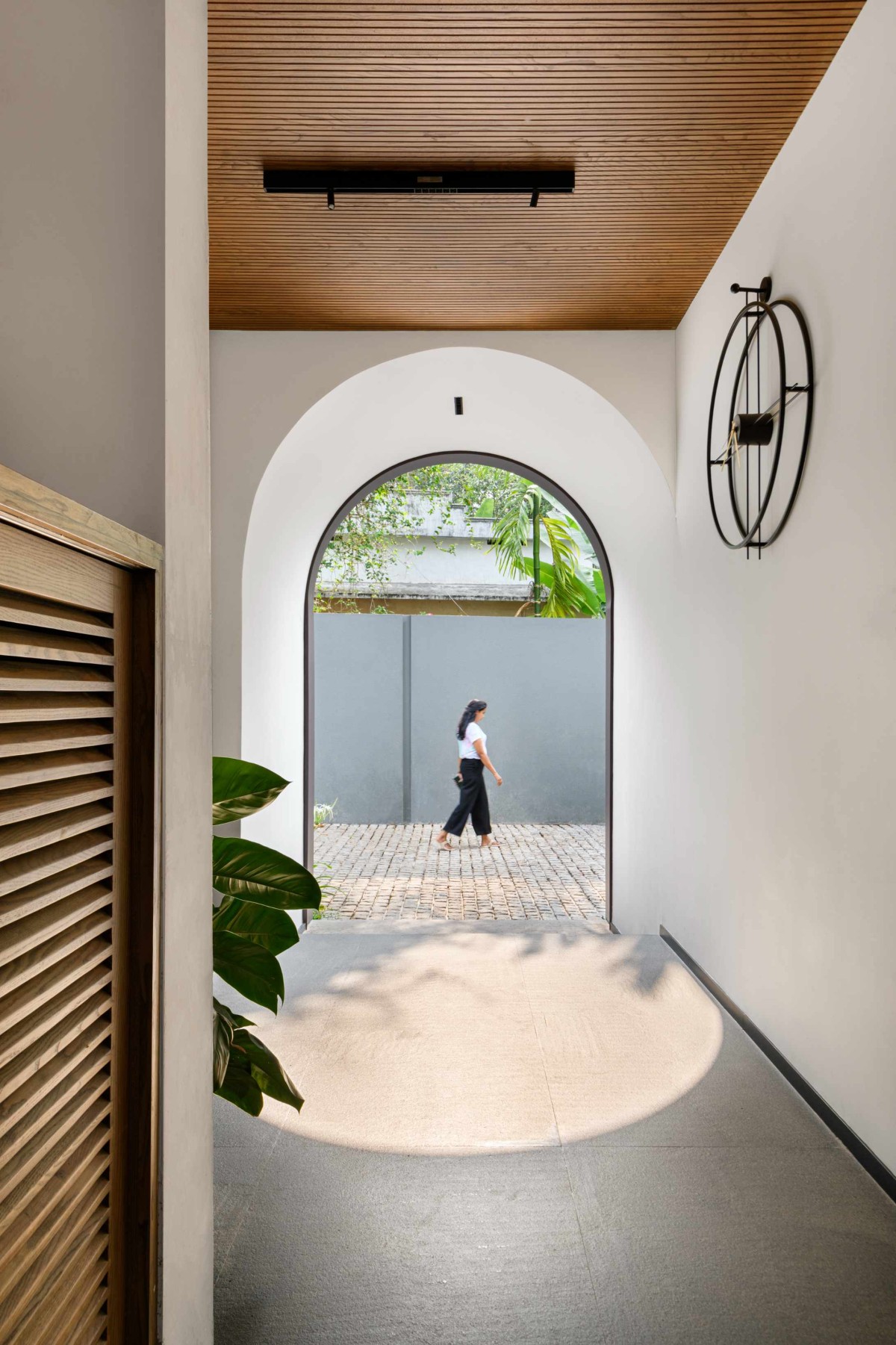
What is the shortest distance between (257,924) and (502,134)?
221 cm

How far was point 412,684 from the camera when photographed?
375 inches

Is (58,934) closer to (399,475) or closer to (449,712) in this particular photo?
(399,475)

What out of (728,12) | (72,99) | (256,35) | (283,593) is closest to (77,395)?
(72,99)

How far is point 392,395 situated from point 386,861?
3.96 meters

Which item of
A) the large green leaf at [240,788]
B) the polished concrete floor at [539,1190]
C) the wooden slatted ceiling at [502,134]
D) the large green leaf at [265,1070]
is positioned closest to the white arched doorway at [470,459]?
the wooden slatted ceiling at [502,134]

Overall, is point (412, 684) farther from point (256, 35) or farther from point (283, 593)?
point (256, 35)

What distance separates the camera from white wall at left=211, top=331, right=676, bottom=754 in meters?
3.83

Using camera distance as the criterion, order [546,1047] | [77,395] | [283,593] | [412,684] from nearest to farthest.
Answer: [77,395] → [546,1047] → [283,593] → [412,684]

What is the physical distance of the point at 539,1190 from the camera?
77.3 inches

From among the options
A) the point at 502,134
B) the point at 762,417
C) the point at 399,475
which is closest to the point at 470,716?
the point at 399,475

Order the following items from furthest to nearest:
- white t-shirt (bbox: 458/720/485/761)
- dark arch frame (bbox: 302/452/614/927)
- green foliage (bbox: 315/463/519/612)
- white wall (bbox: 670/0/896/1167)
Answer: green foliage (bbox: 315/463/519/612) < white t-shirt (bbox: 458/720/485/761) < dark arch frame (bbox: 302/452/614/927) < white wall (bbox: 670/0/896/1167)

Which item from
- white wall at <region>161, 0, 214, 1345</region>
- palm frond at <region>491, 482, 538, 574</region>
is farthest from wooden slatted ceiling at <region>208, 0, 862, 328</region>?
palm frond at <region>491, 482, 538, 574</region>

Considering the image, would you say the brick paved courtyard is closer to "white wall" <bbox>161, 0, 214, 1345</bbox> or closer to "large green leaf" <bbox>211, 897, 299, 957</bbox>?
"large green leaf" <bbox>211, 897, 299, 957</bbox>

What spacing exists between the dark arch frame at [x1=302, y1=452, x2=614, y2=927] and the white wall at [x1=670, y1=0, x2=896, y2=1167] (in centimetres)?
220
